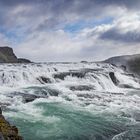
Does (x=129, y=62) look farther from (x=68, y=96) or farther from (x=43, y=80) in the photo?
(x=68, y=96)

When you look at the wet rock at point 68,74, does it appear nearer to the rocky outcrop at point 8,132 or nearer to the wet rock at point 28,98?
the wet rock at point 28,98

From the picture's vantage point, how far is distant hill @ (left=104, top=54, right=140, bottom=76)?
62406mm

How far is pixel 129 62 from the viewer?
221 feet

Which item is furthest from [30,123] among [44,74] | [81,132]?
[44,74]

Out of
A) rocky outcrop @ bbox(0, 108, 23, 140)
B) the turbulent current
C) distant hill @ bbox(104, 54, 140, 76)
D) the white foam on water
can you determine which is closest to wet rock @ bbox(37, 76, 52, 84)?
the white foam on water

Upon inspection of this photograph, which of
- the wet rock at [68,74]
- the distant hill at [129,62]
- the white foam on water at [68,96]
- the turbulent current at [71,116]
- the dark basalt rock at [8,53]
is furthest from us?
the dark basalt rock at [8,53]

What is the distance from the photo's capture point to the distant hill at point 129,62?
62.4m

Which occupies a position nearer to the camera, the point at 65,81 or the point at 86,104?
the point at 86,104

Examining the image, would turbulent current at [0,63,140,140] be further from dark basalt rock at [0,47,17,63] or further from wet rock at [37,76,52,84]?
dark basalt rock at [0,47,17,63]

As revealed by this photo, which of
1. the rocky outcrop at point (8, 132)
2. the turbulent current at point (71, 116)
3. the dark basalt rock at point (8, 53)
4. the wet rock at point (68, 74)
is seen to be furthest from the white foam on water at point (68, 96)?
the dark basalt rock at point (8, 53)

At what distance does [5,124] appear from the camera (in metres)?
8.38

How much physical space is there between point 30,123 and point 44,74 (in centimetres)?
1876

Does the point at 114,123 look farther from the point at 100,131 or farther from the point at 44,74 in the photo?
the point at 44,74

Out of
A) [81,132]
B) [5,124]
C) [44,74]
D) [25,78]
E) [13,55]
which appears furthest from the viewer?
[13,55]
